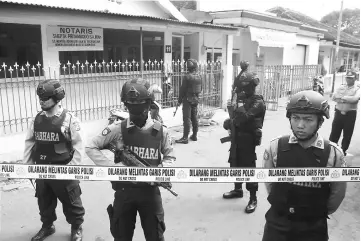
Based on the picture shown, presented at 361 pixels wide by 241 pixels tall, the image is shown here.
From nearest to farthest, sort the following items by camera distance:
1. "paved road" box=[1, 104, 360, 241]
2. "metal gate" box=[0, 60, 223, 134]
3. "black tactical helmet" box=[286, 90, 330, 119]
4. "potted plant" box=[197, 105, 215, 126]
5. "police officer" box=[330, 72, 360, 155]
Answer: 1. "black tactical helmet" box=[286, 90, 330, 119]
2. "paved road" box=[1, 104, 360, 241]
3. "police officer" box=[330, 72, 360, 155]
4. "metal gate" box=[0, 60, 223, 134]
5. "potted plant" box=[197, 105, 215, 126]

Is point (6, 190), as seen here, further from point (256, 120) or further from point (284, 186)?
point (284, 186)

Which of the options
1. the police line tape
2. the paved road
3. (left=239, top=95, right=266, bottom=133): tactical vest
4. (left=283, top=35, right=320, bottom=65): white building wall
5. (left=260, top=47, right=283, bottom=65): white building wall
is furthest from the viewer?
(left=283, top=35, right=320, bottom=65): white building wall

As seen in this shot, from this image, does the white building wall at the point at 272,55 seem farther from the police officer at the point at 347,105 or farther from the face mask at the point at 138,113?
the face mask at the point at 138,113

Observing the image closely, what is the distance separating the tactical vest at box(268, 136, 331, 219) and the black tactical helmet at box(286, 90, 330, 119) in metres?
0.22

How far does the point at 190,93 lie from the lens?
7.27 metres

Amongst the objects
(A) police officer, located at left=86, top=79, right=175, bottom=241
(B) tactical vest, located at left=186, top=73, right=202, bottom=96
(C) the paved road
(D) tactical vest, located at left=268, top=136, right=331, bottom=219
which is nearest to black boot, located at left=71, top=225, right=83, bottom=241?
(C) the paved road

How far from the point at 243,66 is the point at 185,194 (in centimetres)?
393

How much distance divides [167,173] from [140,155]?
0.87ft

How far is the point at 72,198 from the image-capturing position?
3318 millimetres

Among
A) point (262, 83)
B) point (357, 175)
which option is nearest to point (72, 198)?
point (357, 175)

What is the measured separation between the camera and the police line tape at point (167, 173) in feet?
7.91

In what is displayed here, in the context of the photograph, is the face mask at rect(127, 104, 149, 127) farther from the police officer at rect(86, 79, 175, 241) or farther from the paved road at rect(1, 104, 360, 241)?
the paved road at rect(1, 104, 360, 241)

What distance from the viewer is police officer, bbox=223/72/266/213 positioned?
4031mm

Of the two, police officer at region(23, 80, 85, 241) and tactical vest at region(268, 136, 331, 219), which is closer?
tactical vest at region(268, 136, 331, 219)
